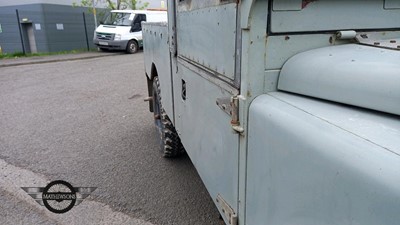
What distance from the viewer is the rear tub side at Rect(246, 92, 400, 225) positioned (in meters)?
0.81

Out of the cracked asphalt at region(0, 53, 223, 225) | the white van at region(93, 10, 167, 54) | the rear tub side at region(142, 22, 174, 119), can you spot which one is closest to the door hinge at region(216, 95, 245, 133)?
the cracked asphalt at region(0, 53, 223, 225)

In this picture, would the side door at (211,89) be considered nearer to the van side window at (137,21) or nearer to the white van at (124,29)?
the white van at (124,29)

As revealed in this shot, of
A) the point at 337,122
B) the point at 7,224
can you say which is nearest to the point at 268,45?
the point at 337,122

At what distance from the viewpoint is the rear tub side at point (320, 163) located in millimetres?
806

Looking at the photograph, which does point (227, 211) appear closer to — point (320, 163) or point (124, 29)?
point (320, 163)

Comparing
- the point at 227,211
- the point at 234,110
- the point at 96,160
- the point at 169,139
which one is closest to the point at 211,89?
the point at 234,110

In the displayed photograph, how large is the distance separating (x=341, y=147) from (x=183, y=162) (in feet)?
10.6

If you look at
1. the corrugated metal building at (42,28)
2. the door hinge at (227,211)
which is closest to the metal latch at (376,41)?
the door hinge at (227,211)

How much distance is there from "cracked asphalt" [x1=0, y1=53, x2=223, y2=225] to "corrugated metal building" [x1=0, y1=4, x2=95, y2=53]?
10440 mm

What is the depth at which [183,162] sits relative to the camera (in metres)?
4.04

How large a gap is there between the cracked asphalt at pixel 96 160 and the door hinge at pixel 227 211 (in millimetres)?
995

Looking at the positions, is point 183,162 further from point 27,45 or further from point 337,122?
point 27,45
